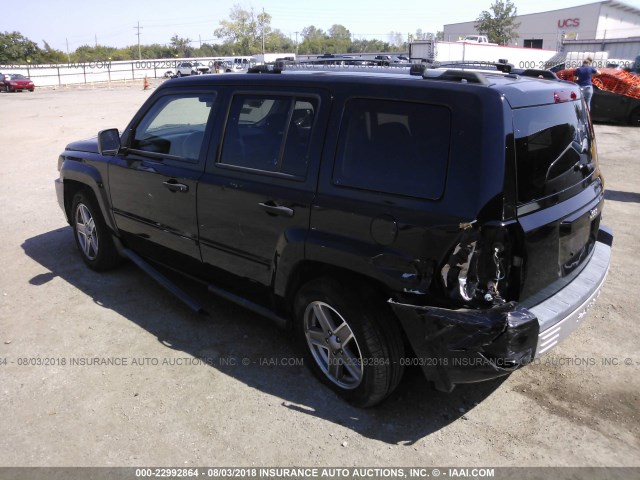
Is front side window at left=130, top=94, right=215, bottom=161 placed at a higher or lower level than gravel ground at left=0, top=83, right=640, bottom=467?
higher

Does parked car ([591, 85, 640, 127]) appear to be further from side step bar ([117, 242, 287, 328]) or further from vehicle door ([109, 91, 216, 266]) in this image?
side step bar ([117, 242, 287, 328])

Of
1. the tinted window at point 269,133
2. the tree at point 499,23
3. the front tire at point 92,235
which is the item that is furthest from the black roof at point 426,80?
the tree at point 499,23

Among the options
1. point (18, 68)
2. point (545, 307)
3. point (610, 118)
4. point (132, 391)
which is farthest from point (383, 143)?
point (18, 68)

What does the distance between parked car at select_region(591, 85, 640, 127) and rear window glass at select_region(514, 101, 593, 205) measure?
571 inches

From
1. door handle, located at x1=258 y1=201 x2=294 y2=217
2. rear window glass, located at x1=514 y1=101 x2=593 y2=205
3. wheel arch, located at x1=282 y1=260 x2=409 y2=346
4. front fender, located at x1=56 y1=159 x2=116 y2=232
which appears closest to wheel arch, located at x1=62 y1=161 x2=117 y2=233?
front fender, located at x1=56 y1=159 x2=116 y2=232

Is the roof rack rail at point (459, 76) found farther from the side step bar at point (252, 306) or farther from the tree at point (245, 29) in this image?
the tree at point (245, 29)

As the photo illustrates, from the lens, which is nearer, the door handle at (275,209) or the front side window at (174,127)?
the door handle at (275,209)

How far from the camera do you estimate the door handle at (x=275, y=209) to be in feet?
10.5

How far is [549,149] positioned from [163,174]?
2.75 metres

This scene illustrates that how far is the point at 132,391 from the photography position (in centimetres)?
341

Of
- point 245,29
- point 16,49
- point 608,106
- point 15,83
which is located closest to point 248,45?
point 245,29

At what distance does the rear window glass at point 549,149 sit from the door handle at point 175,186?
2.35 metres

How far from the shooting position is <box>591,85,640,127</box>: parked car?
50.7ft

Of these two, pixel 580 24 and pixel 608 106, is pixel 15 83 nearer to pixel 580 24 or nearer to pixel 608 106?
pixel 608 106
